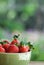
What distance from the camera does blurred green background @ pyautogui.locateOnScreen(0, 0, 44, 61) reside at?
226 cm

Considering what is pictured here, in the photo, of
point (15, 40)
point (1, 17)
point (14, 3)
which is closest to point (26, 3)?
point (14, 3)

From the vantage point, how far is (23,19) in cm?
229

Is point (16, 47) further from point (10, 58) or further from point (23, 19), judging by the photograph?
point (23, 19)

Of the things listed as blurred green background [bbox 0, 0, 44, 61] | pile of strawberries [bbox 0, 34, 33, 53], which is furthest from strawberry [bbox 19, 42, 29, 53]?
blurred green background [bbox 0, 0, 44, 61]

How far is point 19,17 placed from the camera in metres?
2.28

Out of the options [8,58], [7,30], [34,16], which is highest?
[34,16]

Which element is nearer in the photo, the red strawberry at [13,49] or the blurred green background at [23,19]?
the red strawberry at [13,49]

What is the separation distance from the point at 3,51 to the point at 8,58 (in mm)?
35

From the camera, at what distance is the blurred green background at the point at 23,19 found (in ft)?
7.43

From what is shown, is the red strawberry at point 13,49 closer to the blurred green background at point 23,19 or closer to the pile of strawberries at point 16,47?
the pile of strawberries at point 16,47

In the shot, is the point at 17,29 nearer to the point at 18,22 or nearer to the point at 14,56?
the point at 18,22

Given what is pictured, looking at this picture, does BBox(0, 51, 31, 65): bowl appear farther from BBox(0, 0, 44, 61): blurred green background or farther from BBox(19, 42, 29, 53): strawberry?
BBox(0, 0, 44, 61): blurred green background

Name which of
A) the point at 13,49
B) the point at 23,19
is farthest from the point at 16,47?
the point at 23,19

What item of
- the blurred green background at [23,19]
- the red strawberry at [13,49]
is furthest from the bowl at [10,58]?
the blurred green background at [23,19]
